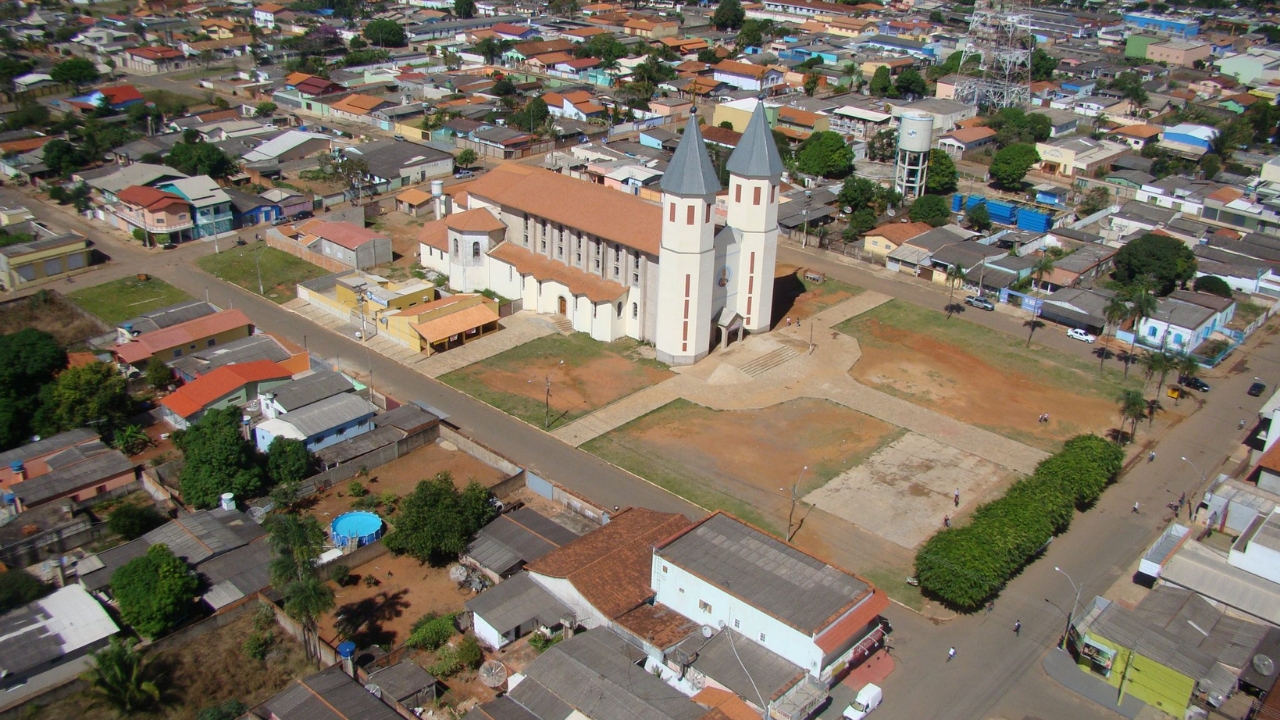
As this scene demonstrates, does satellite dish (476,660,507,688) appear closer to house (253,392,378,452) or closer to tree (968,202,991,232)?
house (253,392,378,452)

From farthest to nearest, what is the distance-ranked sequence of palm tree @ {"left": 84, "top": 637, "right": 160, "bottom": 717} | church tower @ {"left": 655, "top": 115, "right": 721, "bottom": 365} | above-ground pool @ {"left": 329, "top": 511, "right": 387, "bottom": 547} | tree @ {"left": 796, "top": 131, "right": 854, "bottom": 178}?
tree @ {"left": 796, "top": 131, "right": 854, "bottom": 178} < church tower @ {"left": 655, "top": 115, "right": 721, "bottom": 365} < above-ground pool @ {"left": 329, "top": 511, "right": 387, "bottom": 547} < palm tree @ {"left": 84, "top": 637, "right": 160, "bottom": 717}

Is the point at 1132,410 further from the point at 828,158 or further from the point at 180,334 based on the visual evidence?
the point at 180,334

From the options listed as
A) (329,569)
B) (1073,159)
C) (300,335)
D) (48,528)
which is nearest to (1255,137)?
(1073,159)

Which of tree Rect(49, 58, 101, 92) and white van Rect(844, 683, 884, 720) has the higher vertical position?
tree Rect(49, 58, 101, 92)

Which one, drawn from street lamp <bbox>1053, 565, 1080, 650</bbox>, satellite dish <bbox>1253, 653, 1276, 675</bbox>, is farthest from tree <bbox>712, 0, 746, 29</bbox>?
satellite dish <bbox>1253, 653, 1276, 675</bbox>

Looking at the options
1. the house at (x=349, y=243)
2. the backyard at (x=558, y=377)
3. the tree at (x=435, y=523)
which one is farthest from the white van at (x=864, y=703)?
the house at (x=349, y=243)

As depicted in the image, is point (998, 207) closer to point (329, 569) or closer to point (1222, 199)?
point (1222, 199)
